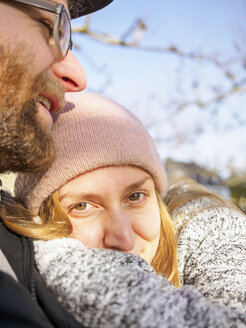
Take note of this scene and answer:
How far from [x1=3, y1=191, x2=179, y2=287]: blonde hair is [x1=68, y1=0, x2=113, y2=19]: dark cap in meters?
1.07

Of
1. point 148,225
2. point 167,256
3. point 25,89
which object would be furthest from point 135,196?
point 25,89

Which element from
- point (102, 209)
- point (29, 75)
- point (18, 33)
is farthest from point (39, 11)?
point (102, 209)

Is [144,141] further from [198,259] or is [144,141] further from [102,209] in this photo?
[198,259]

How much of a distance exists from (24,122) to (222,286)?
1092 millimetres

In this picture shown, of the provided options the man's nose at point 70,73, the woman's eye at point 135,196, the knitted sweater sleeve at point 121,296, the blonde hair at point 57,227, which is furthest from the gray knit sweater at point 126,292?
the man's nose at point 70,73

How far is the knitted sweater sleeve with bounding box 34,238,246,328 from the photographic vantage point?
39.0 inches

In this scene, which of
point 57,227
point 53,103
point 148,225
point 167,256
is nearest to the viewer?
point 57,227

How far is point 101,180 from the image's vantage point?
67.9 inches

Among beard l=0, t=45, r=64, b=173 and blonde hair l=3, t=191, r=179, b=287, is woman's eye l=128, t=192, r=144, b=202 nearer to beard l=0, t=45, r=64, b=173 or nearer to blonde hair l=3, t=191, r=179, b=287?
blonde hair l=3, t=191, r=179, b=287

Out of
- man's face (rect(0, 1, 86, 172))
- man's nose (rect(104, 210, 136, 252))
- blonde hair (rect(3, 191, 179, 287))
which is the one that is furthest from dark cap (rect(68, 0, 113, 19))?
man's nose (rect(104, 210, 136, 252))

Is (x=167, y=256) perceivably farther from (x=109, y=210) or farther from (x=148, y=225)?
(x=109, y=210)

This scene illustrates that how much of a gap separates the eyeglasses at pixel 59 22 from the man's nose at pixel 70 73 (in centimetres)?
6

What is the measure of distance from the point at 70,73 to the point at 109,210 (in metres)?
0.72

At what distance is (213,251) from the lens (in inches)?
74.5
